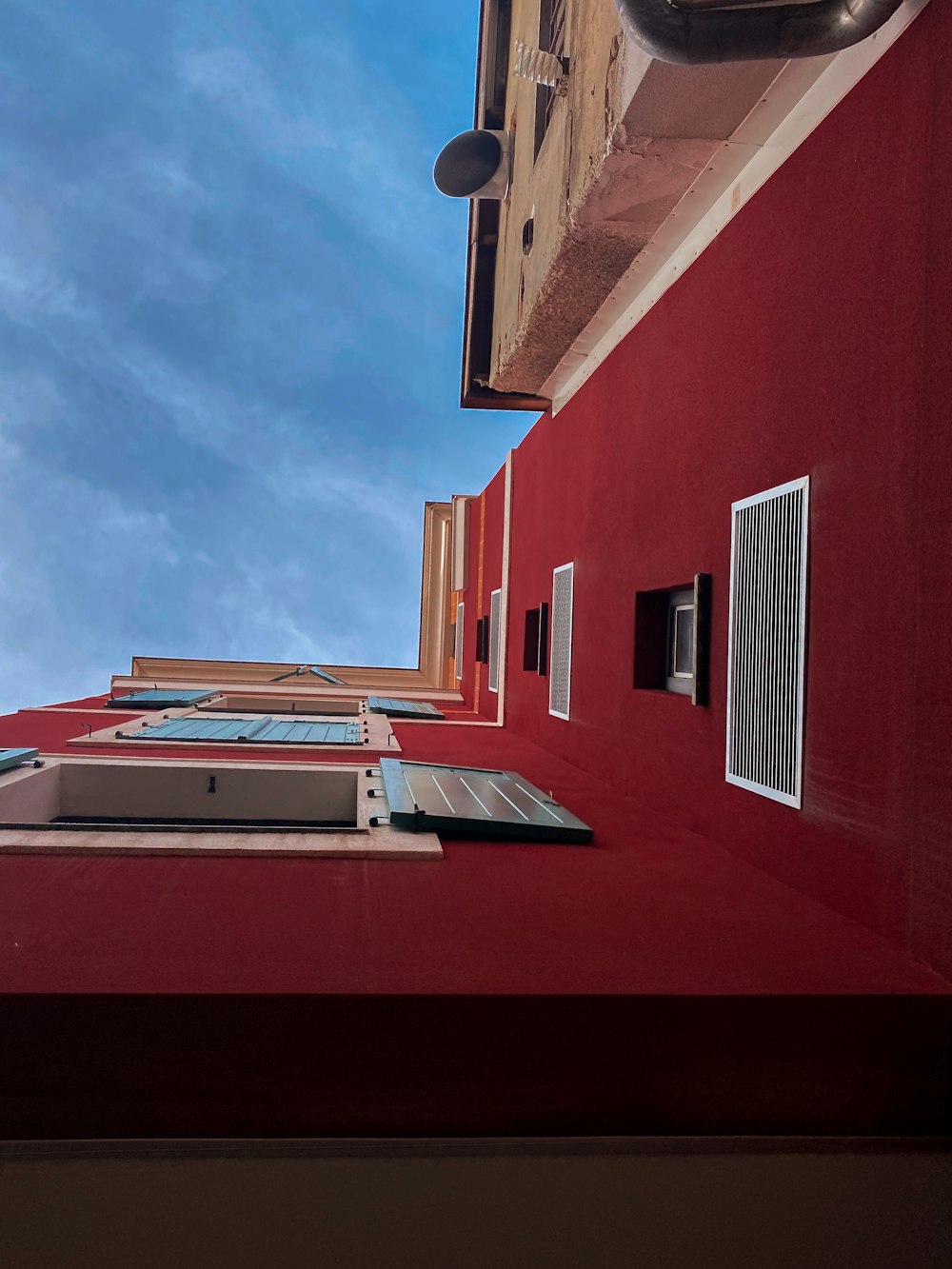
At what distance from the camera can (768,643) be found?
321cm

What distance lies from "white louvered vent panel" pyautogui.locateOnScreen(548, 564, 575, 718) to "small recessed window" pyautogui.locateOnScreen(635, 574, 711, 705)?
1.80m

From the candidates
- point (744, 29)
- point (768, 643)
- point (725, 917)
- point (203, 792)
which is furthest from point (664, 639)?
point (744, 29)

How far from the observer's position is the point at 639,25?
→ 276 cm

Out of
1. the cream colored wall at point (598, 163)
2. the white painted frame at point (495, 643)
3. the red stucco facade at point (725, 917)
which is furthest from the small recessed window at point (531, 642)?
the red stucco facade at point (725, 917)

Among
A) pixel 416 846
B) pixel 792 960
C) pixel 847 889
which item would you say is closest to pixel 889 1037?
pixel 792 960

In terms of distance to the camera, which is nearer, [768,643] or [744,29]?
[744,29]

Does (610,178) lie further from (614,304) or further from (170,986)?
(170,986)

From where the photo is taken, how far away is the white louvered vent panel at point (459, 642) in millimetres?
14219

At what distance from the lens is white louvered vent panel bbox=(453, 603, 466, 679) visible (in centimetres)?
1422

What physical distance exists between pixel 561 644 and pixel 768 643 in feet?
12.1

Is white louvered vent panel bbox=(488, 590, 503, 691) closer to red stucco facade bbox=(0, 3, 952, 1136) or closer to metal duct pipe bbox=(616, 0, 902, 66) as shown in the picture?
red stucco facade bbox=(0, 3, 952, 1136)

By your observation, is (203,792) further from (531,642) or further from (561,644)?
(531,642)

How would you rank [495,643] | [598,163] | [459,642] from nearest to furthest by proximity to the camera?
1. [598,163]
2. [495,643]
3. [459,642]

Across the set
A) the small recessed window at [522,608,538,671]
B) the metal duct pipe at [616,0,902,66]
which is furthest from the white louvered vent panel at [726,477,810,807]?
the small recessed window at [522,608,538,671]
